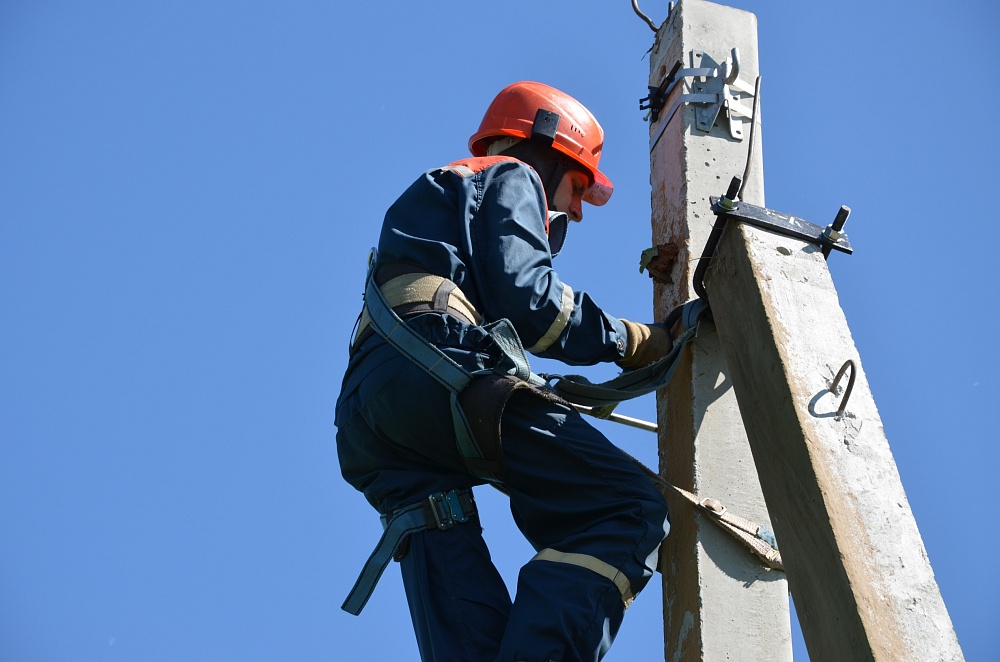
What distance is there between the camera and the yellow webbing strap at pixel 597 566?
3006 mm

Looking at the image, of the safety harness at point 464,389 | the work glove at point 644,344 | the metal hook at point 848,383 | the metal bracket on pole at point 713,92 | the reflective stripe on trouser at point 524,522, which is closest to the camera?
the metal hook at point 848,383

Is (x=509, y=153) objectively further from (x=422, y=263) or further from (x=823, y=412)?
(x=823, y=412)

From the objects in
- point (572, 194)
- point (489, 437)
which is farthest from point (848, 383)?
point (572, 194)

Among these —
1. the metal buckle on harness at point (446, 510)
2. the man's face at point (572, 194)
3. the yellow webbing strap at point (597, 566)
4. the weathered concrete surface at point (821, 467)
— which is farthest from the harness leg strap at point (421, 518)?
the man's face at point (572, 194)

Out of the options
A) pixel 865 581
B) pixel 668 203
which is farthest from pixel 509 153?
pixel 865 581

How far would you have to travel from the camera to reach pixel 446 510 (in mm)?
3189

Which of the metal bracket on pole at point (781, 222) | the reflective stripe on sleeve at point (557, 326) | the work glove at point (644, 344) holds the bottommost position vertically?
the reflective stripe on sleeve at point (557, 326)

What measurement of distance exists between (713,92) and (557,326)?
3.52 feet

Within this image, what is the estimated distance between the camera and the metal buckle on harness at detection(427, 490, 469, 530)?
3.18m

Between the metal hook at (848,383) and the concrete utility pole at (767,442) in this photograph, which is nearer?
the concrete utility pole at (767,442)

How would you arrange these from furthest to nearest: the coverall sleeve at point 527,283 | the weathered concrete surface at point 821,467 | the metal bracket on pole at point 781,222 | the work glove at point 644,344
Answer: the work glove at point 644,344 → the coverall sleeve at point 527,283 → the metal bracket on pole at point 781,222 → the weathered concrete surface at point 821,467

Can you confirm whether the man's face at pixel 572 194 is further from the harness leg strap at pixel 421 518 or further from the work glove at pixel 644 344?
the harness leg strap at pixel 421 518

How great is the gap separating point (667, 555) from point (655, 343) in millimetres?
611

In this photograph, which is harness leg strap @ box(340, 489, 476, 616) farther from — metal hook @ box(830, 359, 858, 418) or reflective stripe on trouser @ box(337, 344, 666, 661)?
metal hook @ box(830, 359, 858, 418)
